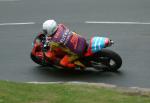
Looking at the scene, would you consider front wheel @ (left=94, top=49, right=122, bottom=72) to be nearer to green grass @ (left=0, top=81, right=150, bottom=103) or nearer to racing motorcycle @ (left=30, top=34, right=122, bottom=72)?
racing motorcycle @ (left=30, top=34, right=122, bottom=72)

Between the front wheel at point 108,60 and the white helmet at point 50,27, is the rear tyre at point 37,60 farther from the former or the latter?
the front wheel at point 108,60

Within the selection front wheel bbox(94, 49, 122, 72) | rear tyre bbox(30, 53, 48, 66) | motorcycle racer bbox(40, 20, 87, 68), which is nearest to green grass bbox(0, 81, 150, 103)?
front wheel bbox(94, 49, 122, 72)

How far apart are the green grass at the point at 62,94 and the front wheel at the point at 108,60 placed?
7.50 feet

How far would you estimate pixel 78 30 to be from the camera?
16891 millimetres

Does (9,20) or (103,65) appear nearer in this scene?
(103,65)

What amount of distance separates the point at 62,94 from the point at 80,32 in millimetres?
6781

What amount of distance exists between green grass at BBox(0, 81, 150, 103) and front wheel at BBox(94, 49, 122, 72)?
228 centimetres

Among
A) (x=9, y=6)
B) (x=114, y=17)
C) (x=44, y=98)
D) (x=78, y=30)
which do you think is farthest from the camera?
(x=9, y=6)

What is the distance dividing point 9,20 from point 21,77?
5596 millimetres

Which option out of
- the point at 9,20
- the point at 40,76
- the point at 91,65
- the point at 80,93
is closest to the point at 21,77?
the point at 40,76

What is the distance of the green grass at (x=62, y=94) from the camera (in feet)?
31.2

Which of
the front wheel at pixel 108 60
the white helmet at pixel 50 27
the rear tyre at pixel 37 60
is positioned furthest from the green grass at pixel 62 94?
the rear tyre at pixel 37 60

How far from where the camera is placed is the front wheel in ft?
42.8

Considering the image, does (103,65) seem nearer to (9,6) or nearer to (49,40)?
(49,40)
